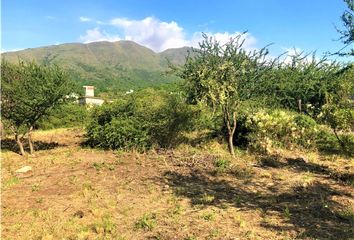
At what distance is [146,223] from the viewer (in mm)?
8008

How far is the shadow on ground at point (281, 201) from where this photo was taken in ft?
24.9

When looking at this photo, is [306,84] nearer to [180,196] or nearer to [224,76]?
[224,76]

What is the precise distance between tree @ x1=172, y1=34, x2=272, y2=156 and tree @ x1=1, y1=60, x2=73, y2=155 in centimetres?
523

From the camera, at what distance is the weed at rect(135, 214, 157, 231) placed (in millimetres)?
7912

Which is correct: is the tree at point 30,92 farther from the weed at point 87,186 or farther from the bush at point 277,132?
the bush at point 277,132

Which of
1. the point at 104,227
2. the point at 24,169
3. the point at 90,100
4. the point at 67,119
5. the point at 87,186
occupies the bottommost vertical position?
the point at 90,100

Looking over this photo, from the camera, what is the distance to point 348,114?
40.4ft

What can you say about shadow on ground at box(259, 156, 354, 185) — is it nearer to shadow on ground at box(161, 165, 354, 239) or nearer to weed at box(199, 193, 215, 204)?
shadow on ground at box(161, 165, 354, 239)

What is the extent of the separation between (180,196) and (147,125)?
6.51m

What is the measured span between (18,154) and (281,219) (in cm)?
1282

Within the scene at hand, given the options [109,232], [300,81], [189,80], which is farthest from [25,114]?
[300,81]

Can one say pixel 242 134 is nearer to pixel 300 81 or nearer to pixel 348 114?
pixel 348 114

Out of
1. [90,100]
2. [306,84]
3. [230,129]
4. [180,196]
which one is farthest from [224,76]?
[90,100]

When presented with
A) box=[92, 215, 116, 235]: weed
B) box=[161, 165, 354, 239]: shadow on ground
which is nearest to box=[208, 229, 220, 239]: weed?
box=[161, 165, 354, 239]: shadow on ground
